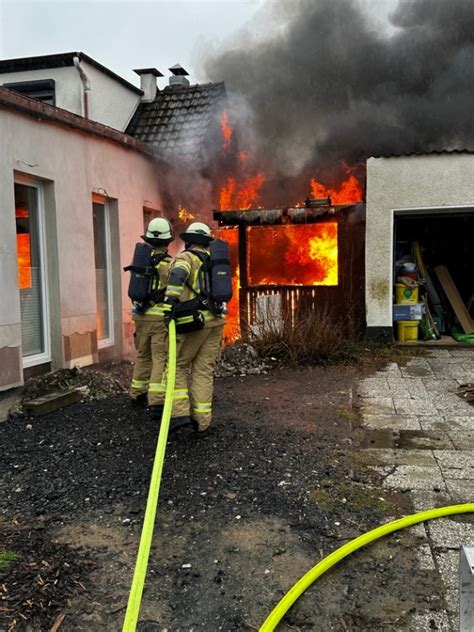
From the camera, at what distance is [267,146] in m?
12.5

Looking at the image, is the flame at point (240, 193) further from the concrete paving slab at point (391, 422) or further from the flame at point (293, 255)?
the concrete paving slab at point (391, 422)

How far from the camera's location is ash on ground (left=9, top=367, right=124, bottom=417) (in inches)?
241

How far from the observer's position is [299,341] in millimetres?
8367

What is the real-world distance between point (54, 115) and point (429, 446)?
5.53 meters

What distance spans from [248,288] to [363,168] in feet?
12.0

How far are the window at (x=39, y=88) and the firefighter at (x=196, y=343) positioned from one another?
721 cm

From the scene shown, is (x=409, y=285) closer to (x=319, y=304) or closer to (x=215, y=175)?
(x=319, y=304)

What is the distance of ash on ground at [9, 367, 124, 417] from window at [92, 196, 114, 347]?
1416mm

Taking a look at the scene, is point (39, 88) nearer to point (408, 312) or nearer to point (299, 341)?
point (299, 341)

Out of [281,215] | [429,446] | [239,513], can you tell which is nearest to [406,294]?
[281,215]

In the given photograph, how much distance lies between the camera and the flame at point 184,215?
10516mm

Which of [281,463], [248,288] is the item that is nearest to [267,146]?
[248,288]

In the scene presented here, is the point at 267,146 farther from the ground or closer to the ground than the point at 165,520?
farther from the ground

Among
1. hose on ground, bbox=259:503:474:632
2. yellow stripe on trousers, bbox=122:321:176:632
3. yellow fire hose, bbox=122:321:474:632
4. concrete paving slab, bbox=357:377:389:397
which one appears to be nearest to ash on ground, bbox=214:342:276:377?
concrete paving slab, bbox=357:377:389:397
